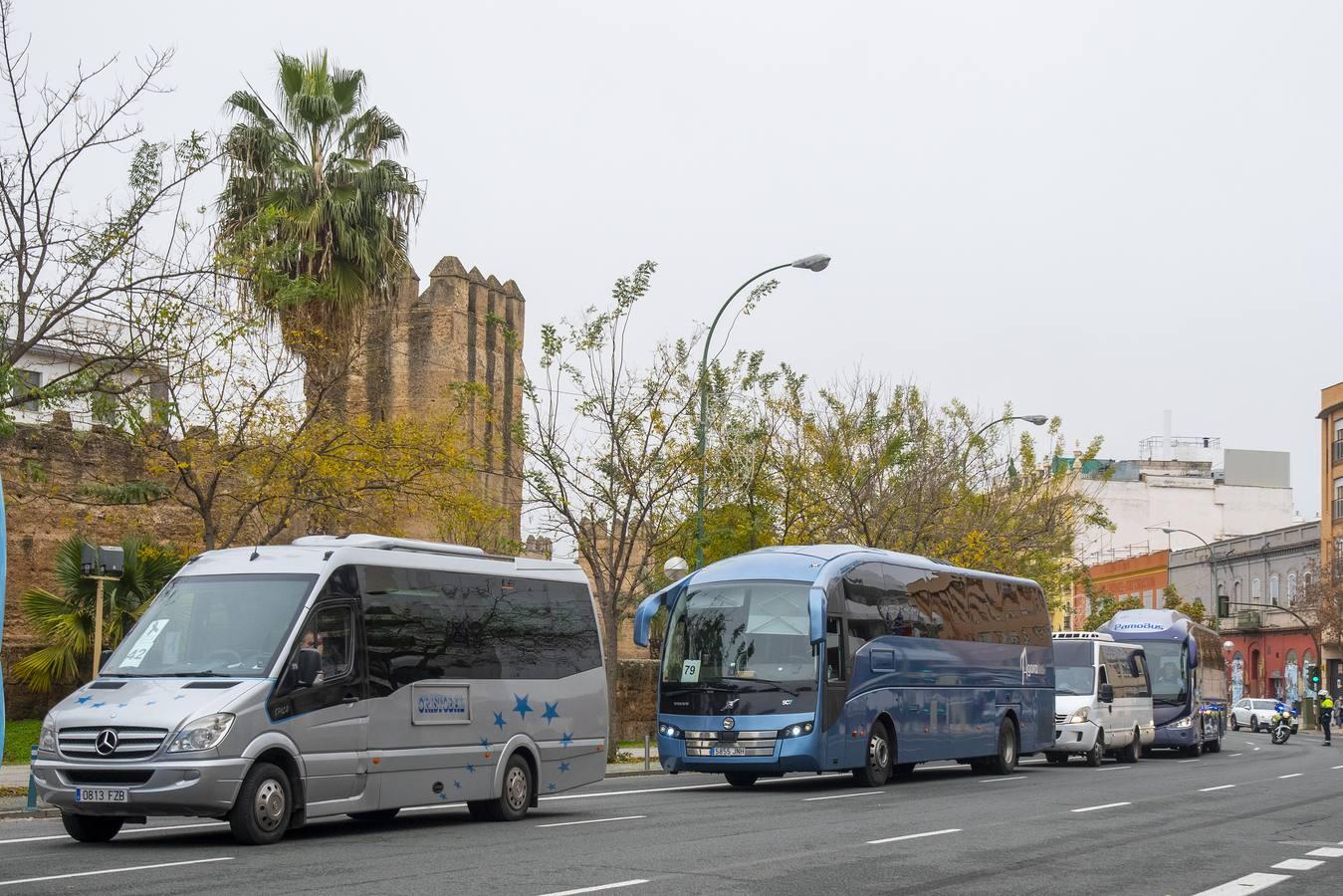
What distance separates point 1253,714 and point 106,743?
65.1 meters

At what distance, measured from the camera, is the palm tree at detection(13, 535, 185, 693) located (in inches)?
1131

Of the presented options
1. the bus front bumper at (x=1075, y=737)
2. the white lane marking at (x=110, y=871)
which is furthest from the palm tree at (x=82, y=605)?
the white lane marking at (x=110, y=871)

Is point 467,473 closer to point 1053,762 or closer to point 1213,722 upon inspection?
point 1053,762

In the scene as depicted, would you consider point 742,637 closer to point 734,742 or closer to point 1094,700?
point 734,742

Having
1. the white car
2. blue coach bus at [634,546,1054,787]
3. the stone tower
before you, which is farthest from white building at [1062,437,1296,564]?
blue coach bus at [634,546,1054,787]

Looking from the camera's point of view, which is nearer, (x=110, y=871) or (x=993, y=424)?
(x=110, y=871)

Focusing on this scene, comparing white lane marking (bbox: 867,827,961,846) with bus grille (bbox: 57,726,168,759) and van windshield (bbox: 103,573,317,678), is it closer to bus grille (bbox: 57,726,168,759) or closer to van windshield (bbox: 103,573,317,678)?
van windshield (bbox: 103,573,317,678)

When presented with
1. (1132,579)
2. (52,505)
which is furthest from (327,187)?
(1132,579)

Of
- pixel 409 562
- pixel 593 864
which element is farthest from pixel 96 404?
pixel 593 864

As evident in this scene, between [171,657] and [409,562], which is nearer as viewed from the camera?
[171,657]

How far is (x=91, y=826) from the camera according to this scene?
13188 millimetres

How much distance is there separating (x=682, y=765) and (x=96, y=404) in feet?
28.9

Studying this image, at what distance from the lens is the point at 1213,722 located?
40906 mm

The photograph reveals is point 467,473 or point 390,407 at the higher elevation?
point 390,407
